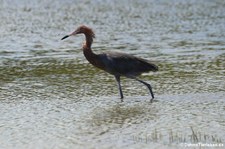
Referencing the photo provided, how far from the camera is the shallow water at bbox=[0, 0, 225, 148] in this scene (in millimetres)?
9883

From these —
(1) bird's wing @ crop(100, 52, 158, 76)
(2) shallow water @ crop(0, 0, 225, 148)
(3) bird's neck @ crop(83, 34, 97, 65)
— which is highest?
(3) bird's neck @ crop(83, 34, 97, 65)

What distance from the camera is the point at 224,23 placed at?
26109 millimetres

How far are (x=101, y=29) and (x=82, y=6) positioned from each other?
972cm

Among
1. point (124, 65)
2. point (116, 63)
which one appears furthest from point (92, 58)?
point (124, 65)

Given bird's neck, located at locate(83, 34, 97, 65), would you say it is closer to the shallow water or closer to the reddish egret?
the reddish egret

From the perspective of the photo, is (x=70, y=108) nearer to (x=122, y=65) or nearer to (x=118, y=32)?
(x=122, y=65)

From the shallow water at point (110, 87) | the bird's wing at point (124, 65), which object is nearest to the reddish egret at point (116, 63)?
the bird's wing at point (124, 65)

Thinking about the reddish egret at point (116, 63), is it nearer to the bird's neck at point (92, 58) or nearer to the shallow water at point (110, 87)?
the bird's neck at point (92, 58)

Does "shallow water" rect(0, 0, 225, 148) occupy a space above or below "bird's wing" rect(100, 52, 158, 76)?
below

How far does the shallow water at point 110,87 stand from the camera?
9.88 m

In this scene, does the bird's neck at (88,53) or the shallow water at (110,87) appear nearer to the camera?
the shallow water at (110,87)

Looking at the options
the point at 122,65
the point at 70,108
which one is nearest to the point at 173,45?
the point at 122,65

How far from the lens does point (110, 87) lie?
45.7ft

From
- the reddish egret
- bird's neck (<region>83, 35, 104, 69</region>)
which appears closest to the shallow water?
the reddish egret
